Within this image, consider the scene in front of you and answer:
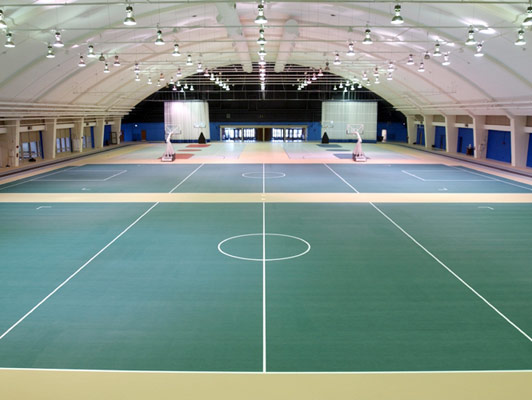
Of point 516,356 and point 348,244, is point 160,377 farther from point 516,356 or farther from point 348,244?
point 348,244

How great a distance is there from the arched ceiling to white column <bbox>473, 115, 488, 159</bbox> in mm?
1428

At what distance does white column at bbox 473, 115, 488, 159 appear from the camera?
40812mm

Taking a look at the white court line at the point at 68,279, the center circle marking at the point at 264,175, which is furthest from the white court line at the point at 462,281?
the center circle marking at the point at 264,175

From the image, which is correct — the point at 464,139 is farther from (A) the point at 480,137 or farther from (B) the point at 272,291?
(B) the point at 272,291

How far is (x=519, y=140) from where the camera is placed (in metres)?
34.2

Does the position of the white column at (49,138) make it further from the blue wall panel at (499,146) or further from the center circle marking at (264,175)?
the blue wall panel at (499,146)

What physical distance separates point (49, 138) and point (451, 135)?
39.8 m

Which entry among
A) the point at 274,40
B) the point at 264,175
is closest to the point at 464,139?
the point at 264,175

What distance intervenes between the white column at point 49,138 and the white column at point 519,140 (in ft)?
127

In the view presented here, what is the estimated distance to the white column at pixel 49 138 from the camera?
138 feet

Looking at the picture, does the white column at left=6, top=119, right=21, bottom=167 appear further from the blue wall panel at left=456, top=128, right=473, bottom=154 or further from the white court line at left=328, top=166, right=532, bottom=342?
the blue wall panel at left=456, top=128, right=473, bottom=154

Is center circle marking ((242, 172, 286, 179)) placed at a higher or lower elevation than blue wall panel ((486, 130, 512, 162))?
lower

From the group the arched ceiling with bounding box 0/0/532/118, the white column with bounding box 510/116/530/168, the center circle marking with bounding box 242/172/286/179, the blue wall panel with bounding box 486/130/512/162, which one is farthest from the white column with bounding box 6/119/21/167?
the blue wall panel with bounding box 486/130/512/162

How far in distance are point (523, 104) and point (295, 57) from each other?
24.2 m
